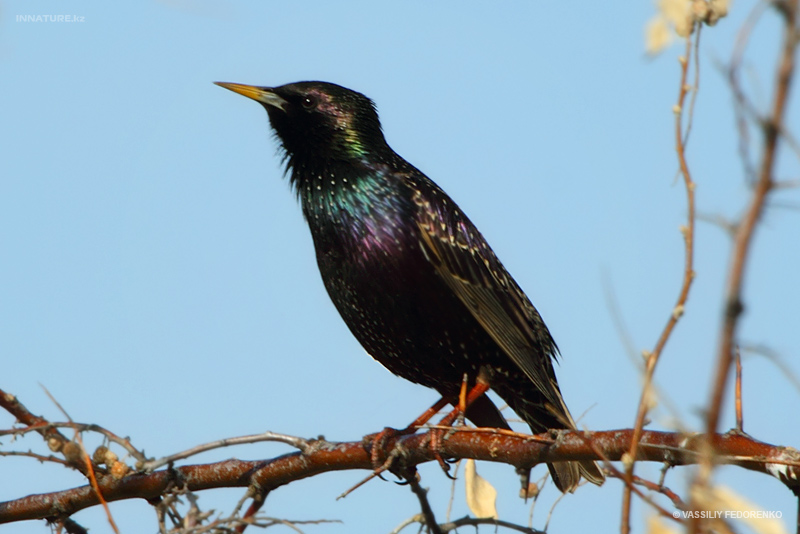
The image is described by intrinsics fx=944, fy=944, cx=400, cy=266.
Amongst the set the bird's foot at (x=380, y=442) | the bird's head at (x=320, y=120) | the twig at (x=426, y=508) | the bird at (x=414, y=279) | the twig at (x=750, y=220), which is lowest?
the twig at (x=750, y=220)

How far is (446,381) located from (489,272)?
62 cm

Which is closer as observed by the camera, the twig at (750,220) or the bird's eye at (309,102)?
the twig at (750,220)

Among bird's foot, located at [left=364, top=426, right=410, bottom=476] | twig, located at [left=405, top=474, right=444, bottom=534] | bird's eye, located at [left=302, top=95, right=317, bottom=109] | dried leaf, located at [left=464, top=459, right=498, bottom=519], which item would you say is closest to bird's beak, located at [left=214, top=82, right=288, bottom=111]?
bird's eye, located at [left=302, top=95, right=317, bottom=109]

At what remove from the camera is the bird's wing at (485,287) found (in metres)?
4.55

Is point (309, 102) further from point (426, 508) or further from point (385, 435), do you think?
point (426, 508)

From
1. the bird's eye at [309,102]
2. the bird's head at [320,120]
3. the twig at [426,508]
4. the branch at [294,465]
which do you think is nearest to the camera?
the twig at [426,508]

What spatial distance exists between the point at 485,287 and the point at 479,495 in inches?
70.0

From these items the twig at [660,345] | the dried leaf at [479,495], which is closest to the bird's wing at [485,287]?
the dried leaf at [479,495]

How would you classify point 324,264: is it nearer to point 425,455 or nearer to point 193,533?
point 425,455

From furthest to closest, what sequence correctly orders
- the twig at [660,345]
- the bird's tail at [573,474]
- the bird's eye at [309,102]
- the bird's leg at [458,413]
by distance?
the bird's eye at [309,102]
the bird's tail at [573,474]
the bird's leg at [458,413]
the twig at [660,345]

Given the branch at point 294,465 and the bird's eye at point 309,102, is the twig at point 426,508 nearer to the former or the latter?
the branch at point 294,465

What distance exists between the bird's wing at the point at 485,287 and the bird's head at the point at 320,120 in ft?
1.72

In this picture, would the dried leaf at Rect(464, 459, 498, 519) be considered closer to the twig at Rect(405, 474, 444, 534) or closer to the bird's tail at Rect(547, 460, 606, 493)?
the twig at Rect(405, 474, 444, 534)

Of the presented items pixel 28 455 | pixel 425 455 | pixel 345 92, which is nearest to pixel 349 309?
pixel 425 455
